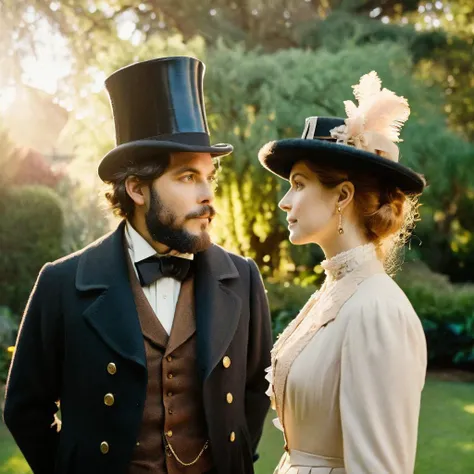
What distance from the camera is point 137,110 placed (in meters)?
2.35

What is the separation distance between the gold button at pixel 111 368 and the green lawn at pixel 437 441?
3.16 metres

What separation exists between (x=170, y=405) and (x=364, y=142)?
3.41 feet

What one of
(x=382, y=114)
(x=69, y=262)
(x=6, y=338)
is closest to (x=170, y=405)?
(x=69, y=262)

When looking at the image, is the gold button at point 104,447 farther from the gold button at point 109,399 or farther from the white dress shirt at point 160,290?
the white dress shirt at point 160,290

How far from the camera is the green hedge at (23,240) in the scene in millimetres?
9078

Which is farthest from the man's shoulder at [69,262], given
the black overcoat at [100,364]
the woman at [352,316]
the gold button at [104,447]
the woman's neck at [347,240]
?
the woman's neck at [347,240]

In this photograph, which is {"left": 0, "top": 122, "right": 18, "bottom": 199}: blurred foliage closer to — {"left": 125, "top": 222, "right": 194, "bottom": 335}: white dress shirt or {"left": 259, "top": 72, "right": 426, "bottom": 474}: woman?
{"left": 125, "top": 222, "right": 194, "bottom": 335}: white dress shirt

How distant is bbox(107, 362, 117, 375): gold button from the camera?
7.20 feet

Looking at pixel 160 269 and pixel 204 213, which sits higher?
pixel 204 213

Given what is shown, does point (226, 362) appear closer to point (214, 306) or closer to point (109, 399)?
point (214, 306)

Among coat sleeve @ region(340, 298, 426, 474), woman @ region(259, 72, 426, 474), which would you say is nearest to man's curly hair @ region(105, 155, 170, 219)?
woman @ region(259, 72, 426, 474)

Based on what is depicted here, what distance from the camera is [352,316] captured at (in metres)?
1.78

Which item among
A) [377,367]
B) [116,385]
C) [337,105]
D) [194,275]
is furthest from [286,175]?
[337,105]

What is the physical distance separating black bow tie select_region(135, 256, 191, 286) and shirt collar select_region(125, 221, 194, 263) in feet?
0.05
